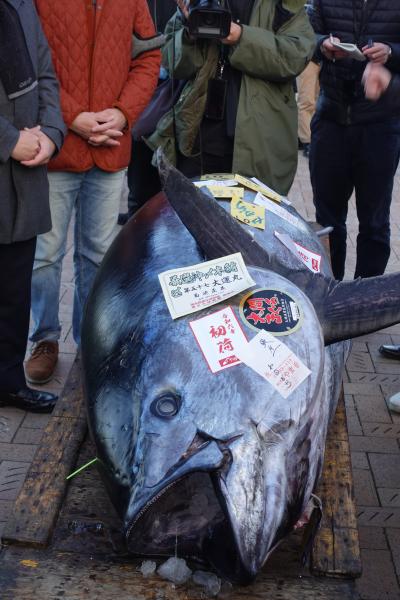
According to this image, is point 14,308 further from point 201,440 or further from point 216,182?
point 201,440

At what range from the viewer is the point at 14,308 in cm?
346

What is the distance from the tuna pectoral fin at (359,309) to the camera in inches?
90.1

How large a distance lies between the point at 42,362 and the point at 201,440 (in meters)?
2.37

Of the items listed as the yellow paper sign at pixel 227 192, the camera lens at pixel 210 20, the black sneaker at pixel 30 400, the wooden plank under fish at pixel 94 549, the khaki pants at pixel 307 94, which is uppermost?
the camera lens at pixel 210 20

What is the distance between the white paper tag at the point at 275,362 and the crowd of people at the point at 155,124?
1633mm

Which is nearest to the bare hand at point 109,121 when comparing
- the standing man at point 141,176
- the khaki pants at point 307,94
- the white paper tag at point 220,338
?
the standing man at point 141,176

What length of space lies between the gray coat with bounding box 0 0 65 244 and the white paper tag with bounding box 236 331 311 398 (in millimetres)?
1616

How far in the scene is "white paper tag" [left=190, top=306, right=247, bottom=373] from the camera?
1943 millimetres

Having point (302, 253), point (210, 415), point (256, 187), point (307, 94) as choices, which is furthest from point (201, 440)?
point (307, 94)

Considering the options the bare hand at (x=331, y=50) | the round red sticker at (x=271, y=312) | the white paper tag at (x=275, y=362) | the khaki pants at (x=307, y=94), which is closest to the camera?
the white paper tag at (x=275, y=362)

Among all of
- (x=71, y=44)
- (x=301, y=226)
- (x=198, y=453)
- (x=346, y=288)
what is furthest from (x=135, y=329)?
(x=71, y=44)

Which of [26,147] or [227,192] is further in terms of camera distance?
[227,192]

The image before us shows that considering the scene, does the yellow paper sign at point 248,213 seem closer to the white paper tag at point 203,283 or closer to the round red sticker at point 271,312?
the white paper tag at point 203,283

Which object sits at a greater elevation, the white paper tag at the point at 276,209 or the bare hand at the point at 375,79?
the bare hand at the point at 375,79
